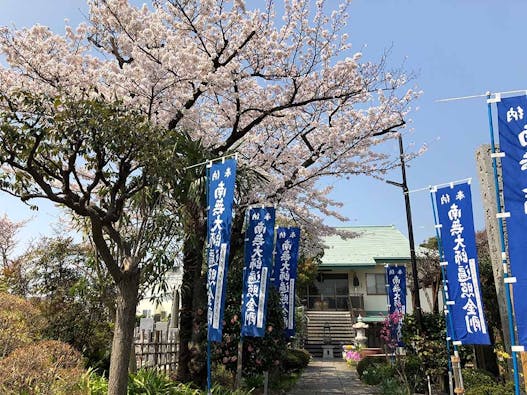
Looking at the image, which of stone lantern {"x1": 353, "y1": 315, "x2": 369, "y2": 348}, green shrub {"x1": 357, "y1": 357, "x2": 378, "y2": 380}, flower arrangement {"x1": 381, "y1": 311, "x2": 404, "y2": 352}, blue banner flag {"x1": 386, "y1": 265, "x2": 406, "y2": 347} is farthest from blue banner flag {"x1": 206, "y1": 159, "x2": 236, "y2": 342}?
stone lantern {"x1": 353, "y1": 315, "x2": 369, "y2": 348}

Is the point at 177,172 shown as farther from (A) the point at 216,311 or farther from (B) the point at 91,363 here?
(B) the point at 91,363

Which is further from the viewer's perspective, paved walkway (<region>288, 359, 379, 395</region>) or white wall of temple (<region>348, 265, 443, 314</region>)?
white wall of temple (<region>348, 265, 443, 314</region>)

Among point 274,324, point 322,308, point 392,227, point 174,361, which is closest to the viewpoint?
point 274,324

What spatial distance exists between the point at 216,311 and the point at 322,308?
2034 cm

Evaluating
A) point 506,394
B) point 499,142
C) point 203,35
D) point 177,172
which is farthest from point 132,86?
point 506,394

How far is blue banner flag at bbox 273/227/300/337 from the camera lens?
10.9 m

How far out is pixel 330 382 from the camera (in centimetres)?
1407

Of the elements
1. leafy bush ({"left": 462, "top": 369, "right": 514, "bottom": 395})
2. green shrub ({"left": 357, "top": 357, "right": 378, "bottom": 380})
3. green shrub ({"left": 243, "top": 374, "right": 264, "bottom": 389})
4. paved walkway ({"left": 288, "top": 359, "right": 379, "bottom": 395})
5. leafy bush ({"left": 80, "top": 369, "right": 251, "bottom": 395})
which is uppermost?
leafy bush ({"left": 80, "top": 369, "right": 251, "bottom": 395})

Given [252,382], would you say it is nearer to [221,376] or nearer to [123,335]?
[221,376]

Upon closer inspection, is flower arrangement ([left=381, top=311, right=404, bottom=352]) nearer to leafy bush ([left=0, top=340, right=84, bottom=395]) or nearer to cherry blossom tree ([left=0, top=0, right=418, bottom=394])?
cherry blossom tree ([left=0, top=0, right=418, bottom=394])

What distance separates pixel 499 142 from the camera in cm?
595

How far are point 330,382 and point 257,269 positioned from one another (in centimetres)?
727

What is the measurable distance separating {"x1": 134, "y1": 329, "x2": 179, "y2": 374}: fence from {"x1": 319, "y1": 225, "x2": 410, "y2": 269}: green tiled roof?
12.7 metres

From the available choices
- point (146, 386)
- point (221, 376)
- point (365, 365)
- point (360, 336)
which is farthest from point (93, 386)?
point (360, 336)
